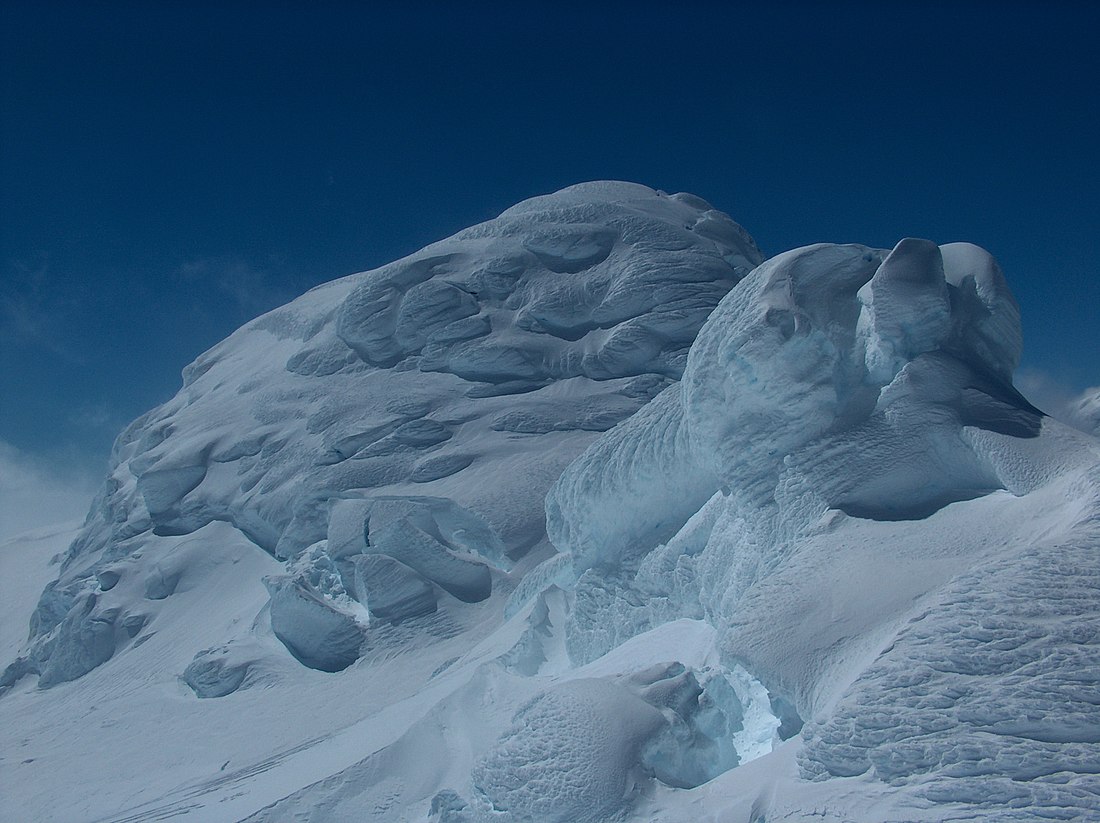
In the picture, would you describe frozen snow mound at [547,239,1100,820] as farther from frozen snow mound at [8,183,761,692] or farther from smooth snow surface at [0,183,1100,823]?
frozen snow mound at [8,183,761,692]

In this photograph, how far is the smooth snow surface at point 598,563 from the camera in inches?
238

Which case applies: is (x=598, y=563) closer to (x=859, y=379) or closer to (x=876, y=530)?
(x=859, y=379)

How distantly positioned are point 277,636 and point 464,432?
490 cm

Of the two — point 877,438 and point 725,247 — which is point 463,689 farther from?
point 725,247

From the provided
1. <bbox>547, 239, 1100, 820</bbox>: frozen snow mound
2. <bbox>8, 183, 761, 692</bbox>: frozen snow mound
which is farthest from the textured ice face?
<bbox>8, 183, 761, 692</bbox>: frozen snow mound

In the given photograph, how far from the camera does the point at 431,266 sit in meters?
20.0

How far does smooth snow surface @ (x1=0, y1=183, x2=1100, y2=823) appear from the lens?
6047 millimetres

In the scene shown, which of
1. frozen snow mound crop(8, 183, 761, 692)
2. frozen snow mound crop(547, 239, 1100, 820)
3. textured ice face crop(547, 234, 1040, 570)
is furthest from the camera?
frozen snow mound crop(8, 183, 761, 692)

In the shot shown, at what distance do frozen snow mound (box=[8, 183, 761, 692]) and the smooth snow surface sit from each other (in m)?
0.07

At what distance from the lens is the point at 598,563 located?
11516 mm

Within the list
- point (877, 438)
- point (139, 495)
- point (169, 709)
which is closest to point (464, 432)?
point (169, 709)

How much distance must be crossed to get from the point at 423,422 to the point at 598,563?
7.25m

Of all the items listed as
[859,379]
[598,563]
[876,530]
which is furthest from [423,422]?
[876,530]

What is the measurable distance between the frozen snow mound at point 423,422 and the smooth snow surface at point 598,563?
0.24 ft
